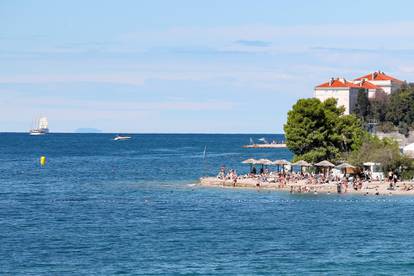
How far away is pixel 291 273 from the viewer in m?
39.8

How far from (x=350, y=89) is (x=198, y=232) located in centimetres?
10969

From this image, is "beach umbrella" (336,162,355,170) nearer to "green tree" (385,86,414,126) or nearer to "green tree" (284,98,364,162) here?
"green tree" (284,98,364,162)

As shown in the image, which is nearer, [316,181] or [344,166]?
[316,181]

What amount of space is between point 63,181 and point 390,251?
187 feet

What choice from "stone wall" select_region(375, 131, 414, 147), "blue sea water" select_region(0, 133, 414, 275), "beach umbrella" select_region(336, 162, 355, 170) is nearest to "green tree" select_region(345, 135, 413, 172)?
"beach umbrella" select_region(336, 162, 355, 170)

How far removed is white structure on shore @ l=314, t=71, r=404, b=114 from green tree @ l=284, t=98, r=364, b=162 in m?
59.7

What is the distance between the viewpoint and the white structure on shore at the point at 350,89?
159250 millimetres

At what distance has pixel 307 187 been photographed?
77688 mm

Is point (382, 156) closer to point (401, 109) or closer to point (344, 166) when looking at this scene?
point (344, 166)

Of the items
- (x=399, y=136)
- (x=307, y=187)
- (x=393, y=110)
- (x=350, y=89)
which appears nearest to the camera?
(x=307, y=187)

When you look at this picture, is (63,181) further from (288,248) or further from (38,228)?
(288,248)

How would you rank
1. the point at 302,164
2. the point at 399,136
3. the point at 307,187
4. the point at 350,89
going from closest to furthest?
the point at 307,187 → the point at 302,164 → the point at 399,136 → the point at 350,89

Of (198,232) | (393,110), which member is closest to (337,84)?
(393,110)

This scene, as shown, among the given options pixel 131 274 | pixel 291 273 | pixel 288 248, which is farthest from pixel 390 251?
pixel 131 274
